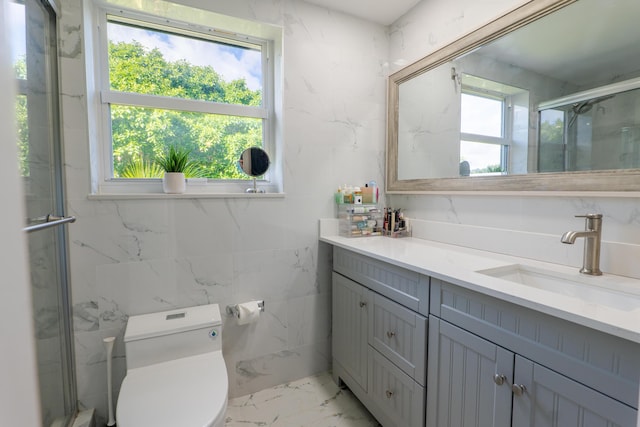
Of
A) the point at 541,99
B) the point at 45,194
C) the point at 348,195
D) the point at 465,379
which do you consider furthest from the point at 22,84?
the point at 541,99

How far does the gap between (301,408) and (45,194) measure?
5.20 ft

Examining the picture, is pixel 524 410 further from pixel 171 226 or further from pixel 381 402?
pixel 171 226

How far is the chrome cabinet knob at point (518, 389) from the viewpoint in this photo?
0.87 meters

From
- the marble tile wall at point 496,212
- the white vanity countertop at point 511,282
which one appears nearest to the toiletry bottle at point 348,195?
the white vanity countertop at point 511,282

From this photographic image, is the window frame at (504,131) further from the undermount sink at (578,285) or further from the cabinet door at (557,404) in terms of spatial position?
the cabinet door at (557,404)

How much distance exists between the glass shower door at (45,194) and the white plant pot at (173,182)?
43 centimetres

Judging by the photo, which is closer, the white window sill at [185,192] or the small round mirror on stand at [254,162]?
the white window sill at [185,192]

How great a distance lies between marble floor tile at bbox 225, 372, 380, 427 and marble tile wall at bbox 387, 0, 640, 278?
1.05 metres

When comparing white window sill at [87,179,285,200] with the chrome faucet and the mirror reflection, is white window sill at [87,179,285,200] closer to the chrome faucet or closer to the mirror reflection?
the mirror reflection

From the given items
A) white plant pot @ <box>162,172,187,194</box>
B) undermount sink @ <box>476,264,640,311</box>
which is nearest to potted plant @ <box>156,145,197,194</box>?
white plant pot @ <box>162,172,187,194</box>

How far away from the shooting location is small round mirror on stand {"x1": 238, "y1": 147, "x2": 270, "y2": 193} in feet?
5.86

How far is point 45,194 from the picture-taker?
123 cm

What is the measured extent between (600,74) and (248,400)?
2.20 m

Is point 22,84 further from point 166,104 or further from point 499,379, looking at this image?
point 499,379
